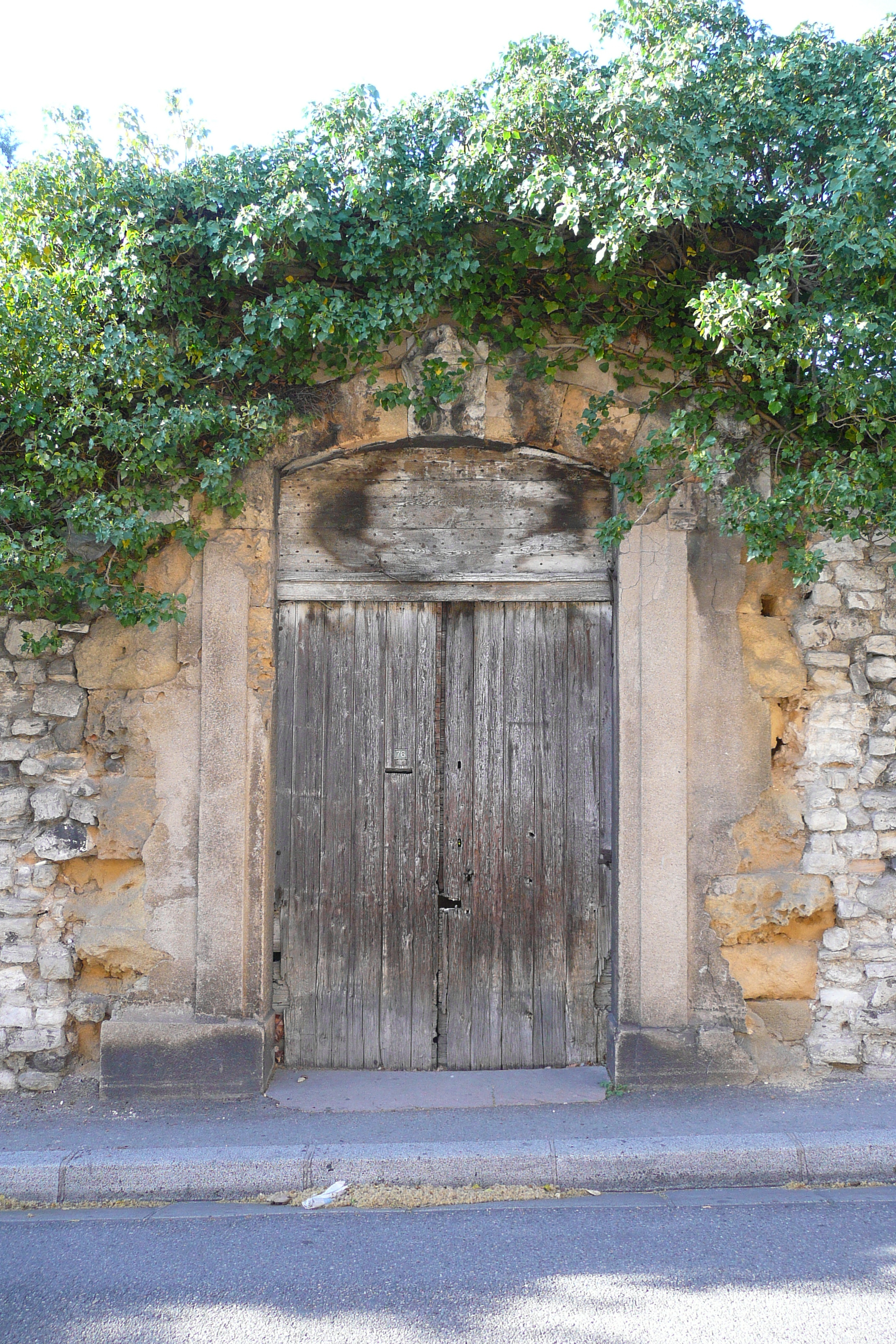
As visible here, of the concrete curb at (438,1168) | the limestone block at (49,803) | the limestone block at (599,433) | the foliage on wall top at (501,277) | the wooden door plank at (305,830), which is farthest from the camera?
the wooden door plank at (305,830)

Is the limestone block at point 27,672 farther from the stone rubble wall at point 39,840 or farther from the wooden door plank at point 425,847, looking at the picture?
the wooden door plank at point 425,847

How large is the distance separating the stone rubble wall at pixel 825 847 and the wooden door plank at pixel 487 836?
1.12 metres

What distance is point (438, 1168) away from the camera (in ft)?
11.5

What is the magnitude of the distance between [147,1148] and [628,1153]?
2036 millimetres

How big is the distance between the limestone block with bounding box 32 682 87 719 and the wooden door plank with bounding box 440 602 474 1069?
1875 mm

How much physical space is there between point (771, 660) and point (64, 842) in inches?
143

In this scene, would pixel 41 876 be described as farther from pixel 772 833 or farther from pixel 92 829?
pixel 772 833

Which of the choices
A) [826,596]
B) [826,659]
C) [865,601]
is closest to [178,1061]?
[826,659]

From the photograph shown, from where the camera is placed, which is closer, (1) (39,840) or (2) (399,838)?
(1) (39,840)

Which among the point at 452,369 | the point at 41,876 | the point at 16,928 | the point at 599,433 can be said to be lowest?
the point at 16,928

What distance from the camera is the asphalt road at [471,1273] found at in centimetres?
259

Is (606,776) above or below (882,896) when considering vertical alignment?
above

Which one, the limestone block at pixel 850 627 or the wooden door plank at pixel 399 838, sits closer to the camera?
the limestone block at pixel 850 627

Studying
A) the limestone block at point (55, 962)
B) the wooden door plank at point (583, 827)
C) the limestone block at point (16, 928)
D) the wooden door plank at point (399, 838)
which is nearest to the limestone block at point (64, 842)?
the limestone block at point (16, 928)
